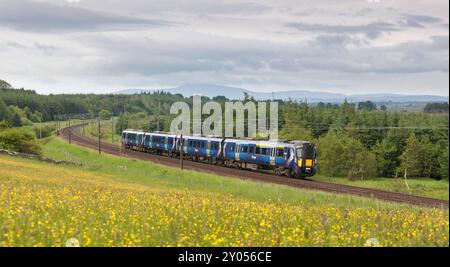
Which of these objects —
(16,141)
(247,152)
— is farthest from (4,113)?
(247,152)

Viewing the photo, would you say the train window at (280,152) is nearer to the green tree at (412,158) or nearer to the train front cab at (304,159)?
the train front cab at (304,159)

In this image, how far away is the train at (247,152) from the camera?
156 ft

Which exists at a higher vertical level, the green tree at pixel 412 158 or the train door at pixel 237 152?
the train door at pixel 237 152

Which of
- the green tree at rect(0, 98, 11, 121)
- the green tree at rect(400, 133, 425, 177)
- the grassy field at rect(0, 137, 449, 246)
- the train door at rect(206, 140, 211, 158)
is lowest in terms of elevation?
the green tree at rect(400, 133, 425, 177)

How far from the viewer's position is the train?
47.5 metres

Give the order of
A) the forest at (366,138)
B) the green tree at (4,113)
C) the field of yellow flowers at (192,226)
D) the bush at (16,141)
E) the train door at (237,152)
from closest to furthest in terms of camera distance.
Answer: the field of yellow flowers at (192,226), the train door at (237,152), the bush at (16,141), the forest at (366,138), the green tree at (4,113)

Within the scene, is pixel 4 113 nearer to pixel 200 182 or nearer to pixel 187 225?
pixel 200 182

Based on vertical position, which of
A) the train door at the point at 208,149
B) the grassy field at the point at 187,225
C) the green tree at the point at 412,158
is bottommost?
the green tree at the point at 412,158

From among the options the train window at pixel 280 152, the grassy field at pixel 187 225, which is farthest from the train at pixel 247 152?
the grassy field at pixel 187 225

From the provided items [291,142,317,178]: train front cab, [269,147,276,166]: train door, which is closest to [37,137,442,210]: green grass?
[269,147,276,166]: train door

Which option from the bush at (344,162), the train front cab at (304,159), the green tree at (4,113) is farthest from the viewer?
the green tree at (4,113)

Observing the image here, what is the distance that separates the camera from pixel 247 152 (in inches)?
2115

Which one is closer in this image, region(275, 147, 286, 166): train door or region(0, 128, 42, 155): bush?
region(275, 147, 286, 166): train door

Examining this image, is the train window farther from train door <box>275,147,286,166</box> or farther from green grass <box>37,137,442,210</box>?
green grass <box>37,137,442,210</box>
